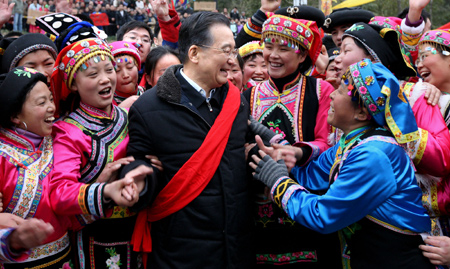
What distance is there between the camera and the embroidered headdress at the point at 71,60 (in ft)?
9.52

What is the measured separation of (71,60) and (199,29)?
92 cm

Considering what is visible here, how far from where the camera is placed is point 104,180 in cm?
268

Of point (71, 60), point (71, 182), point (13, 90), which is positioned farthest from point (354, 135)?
point (13, 90)

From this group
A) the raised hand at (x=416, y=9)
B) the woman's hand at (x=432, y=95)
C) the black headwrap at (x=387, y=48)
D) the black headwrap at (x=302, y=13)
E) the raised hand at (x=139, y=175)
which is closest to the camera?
the raised hand at (x=139, y=175)

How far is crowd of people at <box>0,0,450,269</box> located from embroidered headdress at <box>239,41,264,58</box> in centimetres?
141

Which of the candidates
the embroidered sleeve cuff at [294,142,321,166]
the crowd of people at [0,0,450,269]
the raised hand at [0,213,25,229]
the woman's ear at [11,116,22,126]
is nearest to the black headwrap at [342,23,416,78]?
the crowd of people at [0,0,450,269]

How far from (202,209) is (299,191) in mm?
639

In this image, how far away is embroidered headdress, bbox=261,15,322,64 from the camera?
136 inches

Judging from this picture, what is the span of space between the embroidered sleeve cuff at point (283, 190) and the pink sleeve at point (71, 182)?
1100mm

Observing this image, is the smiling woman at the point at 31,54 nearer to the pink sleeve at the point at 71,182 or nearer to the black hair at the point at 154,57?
the pink sleeve at the point at 71,182

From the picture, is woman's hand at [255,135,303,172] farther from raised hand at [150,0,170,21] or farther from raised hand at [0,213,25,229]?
raised hand at [150,0,170,21]

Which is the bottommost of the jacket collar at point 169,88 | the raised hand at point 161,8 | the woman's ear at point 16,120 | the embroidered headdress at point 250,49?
the woman's ear at point 16,120

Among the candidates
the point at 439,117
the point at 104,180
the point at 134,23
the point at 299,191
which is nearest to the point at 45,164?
the point at 104,180

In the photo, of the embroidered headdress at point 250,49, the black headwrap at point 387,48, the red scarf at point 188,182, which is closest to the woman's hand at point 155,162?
the red scarf at point 188,182
